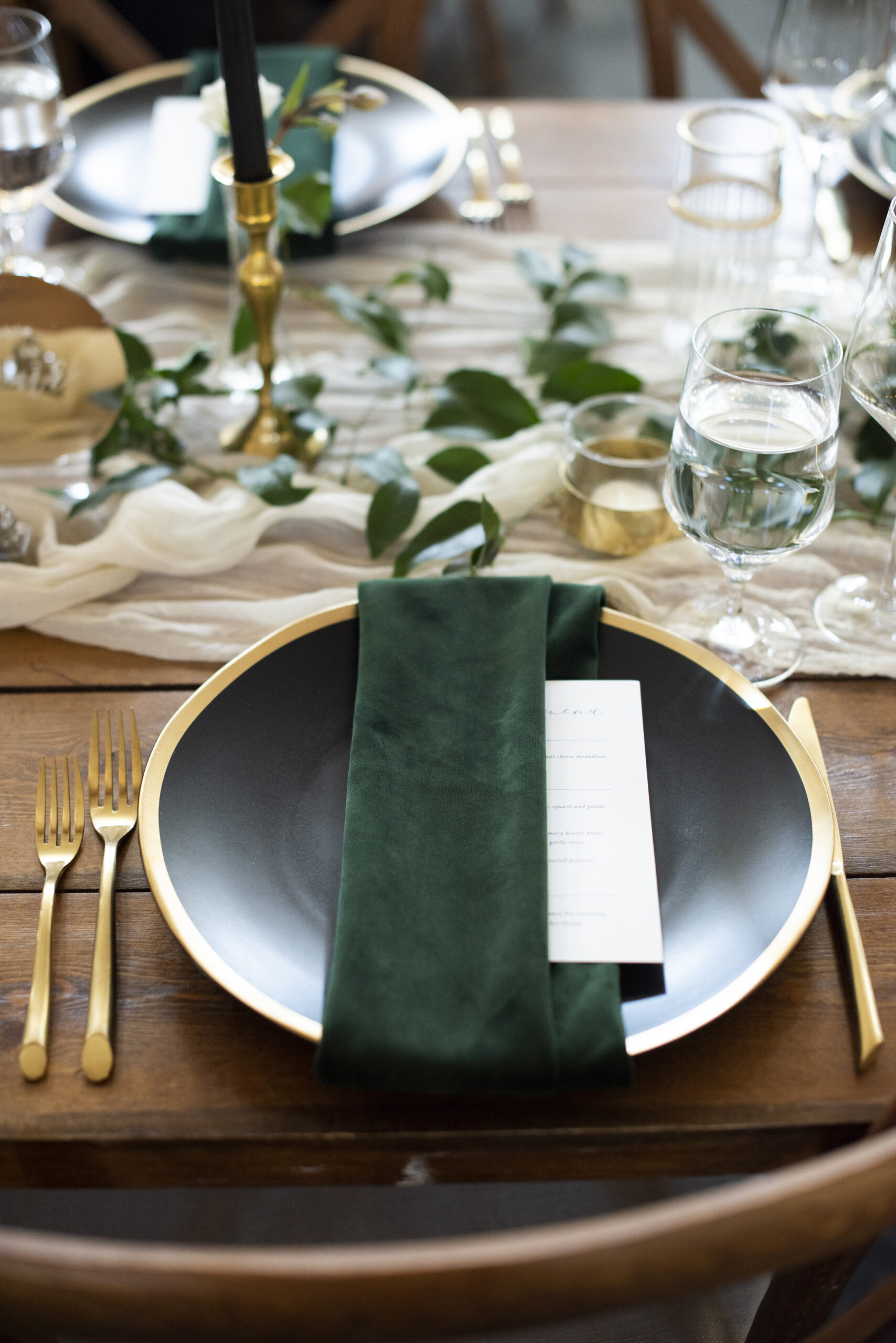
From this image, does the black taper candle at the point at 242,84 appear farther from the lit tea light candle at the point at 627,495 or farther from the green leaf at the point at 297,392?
the lit tea light candle at the point at 627,495

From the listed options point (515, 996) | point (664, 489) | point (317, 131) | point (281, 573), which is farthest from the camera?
point (317, 131)

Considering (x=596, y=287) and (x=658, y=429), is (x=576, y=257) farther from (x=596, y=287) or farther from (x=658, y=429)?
(x=658, y=429)

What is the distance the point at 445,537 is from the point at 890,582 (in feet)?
1.02

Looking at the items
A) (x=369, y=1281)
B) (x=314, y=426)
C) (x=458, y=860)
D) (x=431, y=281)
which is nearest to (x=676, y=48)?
(x=431, y=281)

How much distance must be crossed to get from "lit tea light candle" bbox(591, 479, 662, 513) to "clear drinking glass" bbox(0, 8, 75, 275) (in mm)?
508

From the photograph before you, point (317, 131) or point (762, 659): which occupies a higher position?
point (317, 131)

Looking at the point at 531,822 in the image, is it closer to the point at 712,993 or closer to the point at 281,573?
the point at 712,993

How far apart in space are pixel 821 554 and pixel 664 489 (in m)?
0.20

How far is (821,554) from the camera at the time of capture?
2.72 feet

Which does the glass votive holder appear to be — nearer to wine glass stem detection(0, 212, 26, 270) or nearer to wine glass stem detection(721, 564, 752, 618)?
wine glass stem detection(721, 564, 752, 618)

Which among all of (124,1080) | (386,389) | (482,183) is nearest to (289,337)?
(386,389)

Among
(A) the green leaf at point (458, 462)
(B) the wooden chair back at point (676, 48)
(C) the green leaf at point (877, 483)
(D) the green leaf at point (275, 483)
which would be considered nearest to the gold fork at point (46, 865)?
(D) the green leaf at point (275, 483)

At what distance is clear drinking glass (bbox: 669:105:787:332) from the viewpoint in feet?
3.15

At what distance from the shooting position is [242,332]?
93 cm
